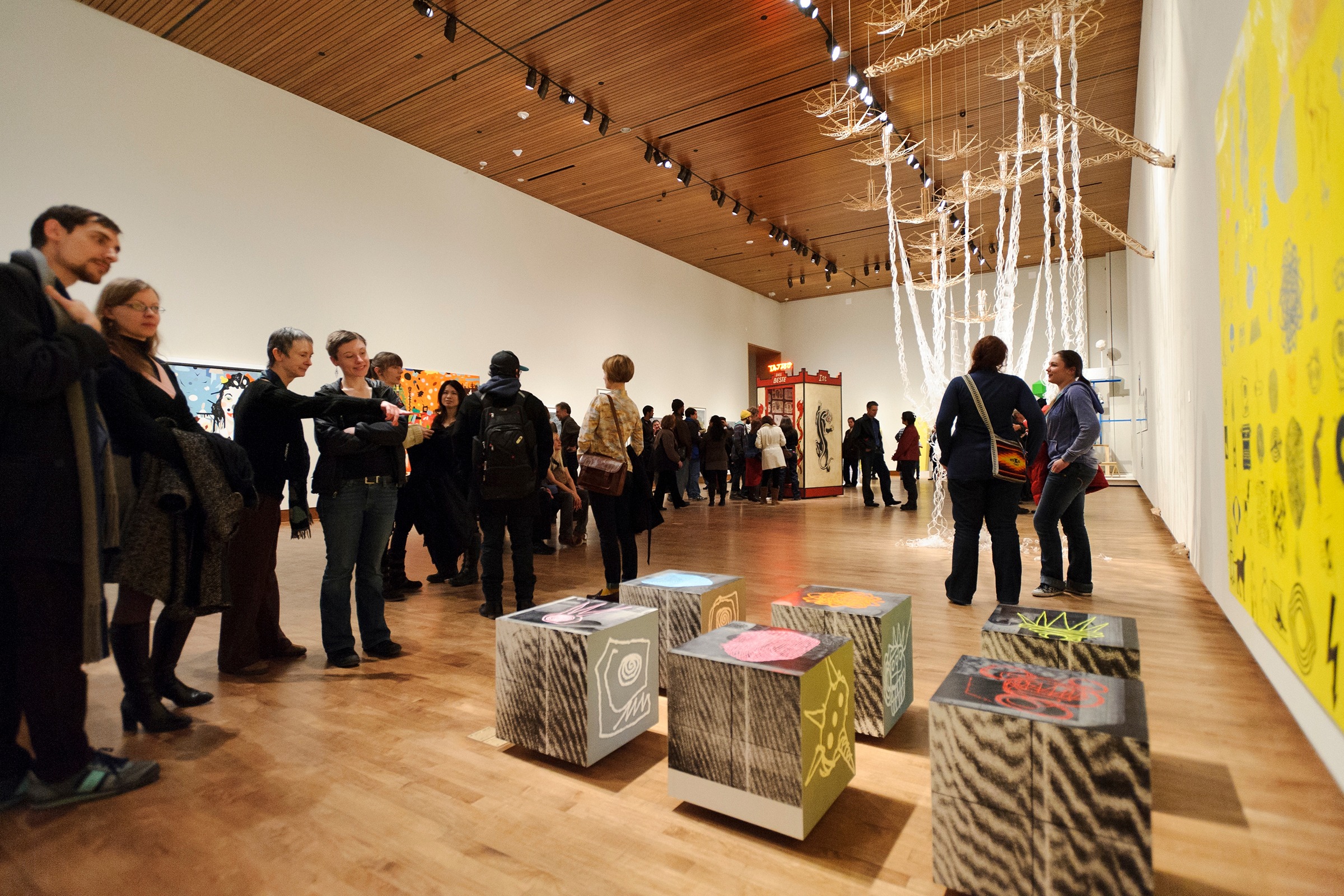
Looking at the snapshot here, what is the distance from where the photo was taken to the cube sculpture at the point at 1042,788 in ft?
3.69

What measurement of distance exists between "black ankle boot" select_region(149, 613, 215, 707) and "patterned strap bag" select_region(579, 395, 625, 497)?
6.16 feet

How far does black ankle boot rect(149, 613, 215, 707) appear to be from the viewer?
2.28 m

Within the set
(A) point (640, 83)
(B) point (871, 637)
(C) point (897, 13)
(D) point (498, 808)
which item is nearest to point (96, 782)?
(D) point (498, 808)

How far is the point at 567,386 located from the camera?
11.9m

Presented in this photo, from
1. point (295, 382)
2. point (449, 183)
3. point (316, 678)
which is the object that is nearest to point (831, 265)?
point (449, 183)

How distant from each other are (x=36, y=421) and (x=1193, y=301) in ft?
16.3

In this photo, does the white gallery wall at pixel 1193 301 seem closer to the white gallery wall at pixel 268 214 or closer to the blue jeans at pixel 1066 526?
the blue jeans at pixel 1066 526

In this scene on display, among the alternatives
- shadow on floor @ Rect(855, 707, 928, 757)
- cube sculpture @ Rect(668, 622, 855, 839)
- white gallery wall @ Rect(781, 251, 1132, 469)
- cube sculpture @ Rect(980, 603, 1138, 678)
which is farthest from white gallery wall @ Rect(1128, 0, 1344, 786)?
white gallery wall @ Rect(781, 251, 1132, 469)

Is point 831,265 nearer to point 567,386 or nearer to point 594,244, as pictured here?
point 594,244

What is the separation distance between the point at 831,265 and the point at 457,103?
982 cm

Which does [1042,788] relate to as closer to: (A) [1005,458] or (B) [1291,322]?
(B) [1291,322]

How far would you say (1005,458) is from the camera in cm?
335

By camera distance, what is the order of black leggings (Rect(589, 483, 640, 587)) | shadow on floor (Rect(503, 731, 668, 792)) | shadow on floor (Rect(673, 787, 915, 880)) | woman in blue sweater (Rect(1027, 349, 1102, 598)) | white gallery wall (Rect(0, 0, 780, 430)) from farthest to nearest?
white gallery wall (Rect(0, 0, 780, 430)), black leggings (Rect(589, 483, 640, 587)), woman in blue sweater (Rect(1027, 349, 1102, 598)), shadow on floor (Rect(503, 731, 668, 792)), shadow on floor (Rect(673, 787, 915, 880))

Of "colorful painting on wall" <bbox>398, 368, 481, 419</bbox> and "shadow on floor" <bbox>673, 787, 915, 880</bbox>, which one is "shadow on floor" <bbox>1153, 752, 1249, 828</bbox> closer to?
"shadow on floor" <bbox>673, 787, 915, 880</bbox>
